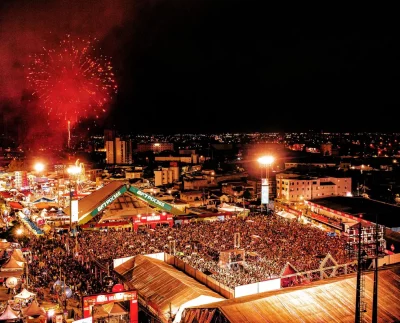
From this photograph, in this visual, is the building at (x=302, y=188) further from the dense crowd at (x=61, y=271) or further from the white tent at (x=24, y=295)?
the white tent at (x=24, y=295)

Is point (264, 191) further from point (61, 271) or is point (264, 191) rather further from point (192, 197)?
point (61, 271)

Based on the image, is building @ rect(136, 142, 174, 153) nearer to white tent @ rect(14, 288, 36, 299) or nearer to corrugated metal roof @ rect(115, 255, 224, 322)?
corrugated metal roof @ rect(115, 255, 224, 322)

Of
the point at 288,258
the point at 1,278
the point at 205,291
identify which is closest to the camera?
the point at 205,291

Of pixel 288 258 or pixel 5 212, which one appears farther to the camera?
pixel 5 212

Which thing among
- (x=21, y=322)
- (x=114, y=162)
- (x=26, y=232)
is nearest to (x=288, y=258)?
(x=21, y=322)

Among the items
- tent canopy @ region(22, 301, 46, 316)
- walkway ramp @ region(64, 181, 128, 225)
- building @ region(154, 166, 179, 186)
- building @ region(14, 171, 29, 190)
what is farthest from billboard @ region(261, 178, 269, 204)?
building @ region(154, 166, 179, 186)

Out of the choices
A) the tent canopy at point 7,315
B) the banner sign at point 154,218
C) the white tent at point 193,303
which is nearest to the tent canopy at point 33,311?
the tent canopy at point 7,315

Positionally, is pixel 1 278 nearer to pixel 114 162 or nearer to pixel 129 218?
pixel 129 218
